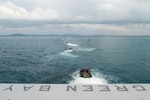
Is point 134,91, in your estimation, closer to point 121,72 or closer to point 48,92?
point 48,92

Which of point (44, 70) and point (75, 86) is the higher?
point (75, 86)

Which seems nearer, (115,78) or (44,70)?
(115,78)

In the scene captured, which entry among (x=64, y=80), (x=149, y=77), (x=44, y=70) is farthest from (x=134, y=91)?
(x=44, y=70)

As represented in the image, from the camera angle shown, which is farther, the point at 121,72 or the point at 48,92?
the point at 121,72

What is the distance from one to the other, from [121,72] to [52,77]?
22.9 m

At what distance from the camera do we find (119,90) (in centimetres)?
1869

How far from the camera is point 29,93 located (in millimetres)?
17984

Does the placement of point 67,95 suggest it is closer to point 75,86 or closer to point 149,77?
point 75,86

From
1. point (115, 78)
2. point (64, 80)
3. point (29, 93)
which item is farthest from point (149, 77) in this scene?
point (29, 93)

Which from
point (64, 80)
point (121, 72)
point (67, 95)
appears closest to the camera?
point (67, 95)

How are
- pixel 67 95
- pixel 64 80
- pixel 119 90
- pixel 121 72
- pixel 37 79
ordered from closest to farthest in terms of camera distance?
pixel 67 95, pixel 119 90, pixel 64 80, pixel 37 79, pixel 121 72

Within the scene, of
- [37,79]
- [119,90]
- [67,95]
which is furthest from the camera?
[37,79]

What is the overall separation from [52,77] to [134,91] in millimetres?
42277

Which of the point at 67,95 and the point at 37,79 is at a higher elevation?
the point at 67,95
